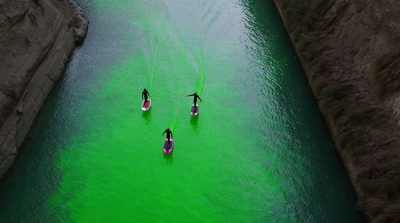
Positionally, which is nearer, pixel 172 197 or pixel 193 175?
pixel 172 197

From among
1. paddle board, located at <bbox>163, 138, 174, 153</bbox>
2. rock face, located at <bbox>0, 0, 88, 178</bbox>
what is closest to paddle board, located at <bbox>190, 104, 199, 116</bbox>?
paddle board, located at <bbox>163, 138, 174, 153</bbox>

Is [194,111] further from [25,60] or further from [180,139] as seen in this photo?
[25,60]

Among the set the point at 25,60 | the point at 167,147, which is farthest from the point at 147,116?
the point at 25,60

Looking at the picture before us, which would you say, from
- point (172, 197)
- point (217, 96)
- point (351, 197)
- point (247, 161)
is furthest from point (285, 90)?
point (172, 197)

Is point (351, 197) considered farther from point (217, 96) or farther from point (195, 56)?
point (195, 56)

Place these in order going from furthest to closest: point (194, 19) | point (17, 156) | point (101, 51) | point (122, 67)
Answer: point (194, 19), point (101, 51), point (122, 67), point (17, 156)

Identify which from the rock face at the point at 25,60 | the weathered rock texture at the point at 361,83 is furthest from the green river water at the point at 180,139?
the weathered rock texture at the point at 361,83

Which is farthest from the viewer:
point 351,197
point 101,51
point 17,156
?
point 101,51
